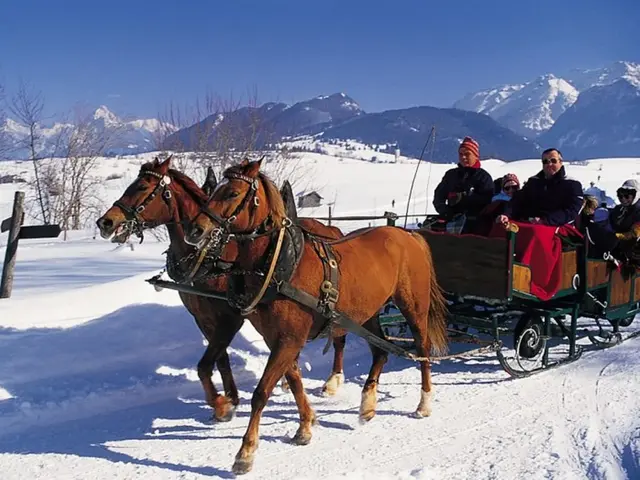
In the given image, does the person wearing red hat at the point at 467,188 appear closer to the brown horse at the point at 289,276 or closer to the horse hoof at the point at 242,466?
the brown horse at the point at 289,276

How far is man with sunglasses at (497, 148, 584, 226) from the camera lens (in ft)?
21.0

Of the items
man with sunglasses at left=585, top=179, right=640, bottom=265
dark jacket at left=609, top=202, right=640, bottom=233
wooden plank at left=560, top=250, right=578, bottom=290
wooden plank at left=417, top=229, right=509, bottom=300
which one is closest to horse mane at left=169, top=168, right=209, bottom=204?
wooden plank at left=417, top=229, right=509, bottom=300

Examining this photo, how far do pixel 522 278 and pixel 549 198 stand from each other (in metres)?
1.16

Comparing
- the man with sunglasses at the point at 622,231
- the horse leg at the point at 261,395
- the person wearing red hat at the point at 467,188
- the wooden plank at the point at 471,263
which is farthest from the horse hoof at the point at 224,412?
the man with sunglasses at the point at 622,231

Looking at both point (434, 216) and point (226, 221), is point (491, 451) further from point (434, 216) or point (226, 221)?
point (434, 216)

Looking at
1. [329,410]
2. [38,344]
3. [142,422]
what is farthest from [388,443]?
[38,344]

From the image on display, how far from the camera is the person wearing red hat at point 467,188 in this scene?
6.92m

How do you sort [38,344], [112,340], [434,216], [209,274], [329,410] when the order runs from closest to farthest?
[209,274] → [329,410] → [38,344] → [112,340] → [434,216]

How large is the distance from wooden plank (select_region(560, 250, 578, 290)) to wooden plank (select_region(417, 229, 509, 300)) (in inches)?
35.2

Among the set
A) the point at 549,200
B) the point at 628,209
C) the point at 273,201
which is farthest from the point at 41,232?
the point at 628,209

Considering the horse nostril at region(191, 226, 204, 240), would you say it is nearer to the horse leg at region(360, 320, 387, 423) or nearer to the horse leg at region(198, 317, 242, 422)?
the horse leg at region(198, 317, 242, 422)

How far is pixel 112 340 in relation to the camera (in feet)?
20.5

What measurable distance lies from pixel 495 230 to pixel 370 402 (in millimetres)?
2496

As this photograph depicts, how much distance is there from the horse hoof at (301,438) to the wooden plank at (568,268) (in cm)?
331
